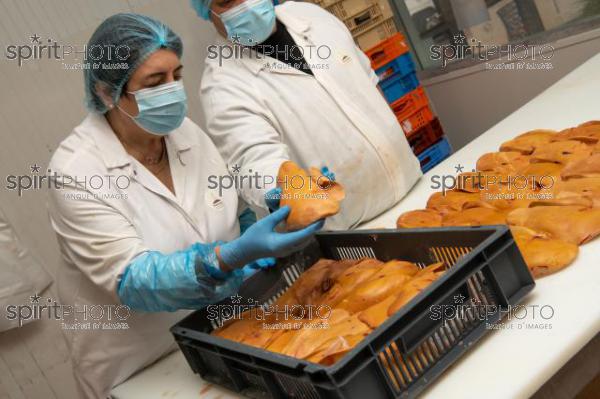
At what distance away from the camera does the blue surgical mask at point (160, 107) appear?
1.78 metres

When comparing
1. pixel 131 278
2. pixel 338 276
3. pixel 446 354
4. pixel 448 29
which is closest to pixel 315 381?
pixel 446 354

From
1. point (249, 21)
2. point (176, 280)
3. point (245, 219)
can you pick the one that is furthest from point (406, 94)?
point (176, 280)

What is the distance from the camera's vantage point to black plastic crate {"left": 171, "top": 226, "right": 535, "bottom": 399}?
3.81 ft

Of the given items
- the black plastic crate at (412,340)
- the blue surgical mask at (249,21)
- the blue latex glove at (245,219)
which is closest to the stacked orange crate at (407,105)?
the blue surgical mask at (249,21)

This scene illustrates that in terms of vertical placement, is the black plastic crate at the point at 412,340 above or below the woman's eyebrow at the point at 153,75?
below

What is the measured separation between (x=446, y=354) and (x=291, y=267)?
70 centimetres

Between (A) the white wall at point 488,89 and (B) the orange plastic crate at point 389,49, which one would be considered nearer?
(A) the white wall at point 488,89

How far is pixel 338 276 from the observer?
1636 mm

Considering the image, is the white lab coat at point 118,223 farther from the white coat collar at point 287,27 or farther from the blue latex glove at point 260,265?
the white coat collar at point 287,27

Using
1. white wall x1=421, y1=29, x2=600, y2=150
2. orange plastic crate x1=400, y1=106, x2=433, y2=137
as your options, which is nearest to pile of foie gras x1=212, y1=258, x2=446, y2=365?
orange plastic crate x1=400, y1=106, x2=433, y2=137

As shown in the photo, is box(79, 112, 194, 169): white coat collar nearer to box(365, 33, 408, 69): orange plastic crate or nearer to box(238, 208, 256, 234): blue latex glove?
box(238, 208, 256, 234): blue latex glove

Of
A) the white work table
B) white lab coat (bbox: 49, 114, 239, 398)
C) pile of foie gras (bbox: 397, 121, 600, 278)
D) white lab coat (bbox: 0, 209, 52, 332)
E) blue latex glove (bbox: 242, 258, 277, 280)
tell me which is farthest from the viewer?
white lab coat (bbox: 0, 209, 52, 332)

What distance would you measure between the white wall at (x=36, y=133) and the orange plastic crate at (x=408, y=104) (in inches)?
70.5

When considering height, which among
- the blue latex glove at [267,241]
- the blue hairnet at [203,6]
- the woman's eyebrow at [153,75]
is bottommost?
the blue latex glove at [267,241]
